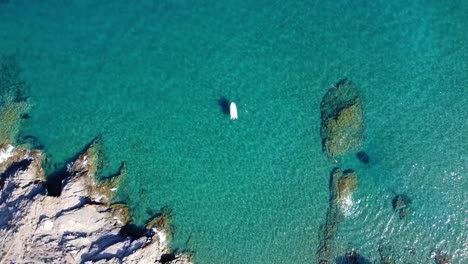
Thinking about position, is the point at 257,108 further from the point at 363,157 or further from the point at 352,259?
the point at 352,259

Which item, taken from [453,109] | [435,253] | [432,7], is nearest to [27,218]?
[435,253]

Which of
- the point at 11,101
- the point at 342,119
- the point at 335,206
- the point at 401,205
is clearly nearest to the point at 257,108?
the point at 342,119

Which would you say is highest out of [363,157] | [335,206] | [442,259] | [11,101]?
[11,101]

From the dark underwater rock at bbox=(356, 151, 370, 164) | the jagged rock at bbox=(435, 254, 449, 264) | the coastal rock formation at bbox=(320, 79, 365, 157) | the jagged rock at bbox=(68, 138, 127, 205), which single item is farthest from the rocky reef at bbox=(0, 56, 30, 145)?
the jagged rock at bbox=(435, 254, 449, 264)

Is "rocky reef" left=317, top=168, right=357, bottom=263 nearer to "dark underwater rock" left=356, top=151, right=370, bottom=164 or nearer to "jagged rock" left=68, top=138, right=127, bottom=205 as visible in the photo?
"dark underwater rock" left=356, top=151, right=370, bottom=164

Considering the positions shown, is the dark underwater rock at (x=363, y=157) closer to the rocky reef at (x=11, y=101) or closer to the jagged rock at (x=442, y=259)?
the jagged rock at (x=442, y=259)

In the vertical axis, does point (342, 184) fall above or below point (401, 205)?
above

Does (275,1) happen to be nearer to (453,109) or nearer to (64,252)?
(453,109)
